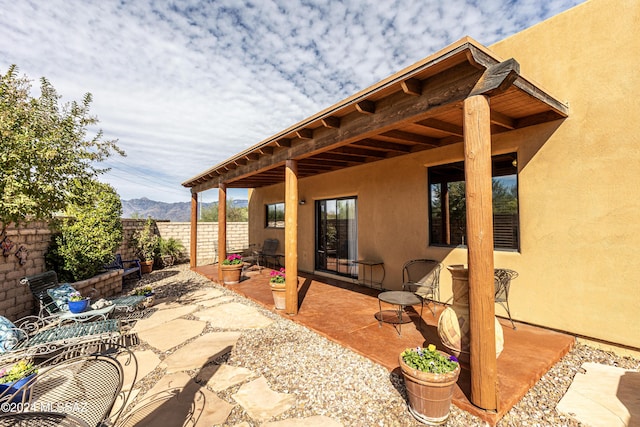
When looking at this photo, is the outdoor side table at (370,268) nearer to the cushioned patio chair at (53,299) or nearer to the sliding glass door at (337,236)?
the sliding glass door at (337,236)

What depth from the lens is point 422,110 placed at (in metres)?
2.79

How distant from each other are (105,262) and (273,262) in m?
5.01

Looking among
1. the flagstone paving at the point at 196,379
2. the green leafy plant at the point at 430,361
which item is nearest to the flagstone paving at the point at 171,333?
the flagstone paving at the point at 196,379

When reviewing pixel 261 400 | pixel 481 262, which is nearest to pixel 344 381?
pixel 261 400

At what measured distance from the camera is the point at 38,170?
10.9ft

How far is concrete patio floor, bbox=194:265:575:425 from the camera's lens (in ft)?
8.30

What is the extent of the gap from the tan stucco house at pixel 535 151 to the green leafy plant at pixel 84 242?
439 cm

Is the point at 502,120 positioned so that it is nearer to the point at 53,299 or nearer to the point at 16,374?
the point at 16,374

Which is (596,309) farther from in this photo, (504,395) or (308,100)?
(308,100)

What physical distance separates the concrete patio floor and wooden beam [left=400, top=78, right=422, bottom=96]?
2.89 m

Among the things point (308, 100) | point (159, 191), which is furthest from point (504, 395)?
point (159, 191)

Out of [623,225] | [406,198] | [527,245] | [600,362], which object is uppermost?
[406,198]

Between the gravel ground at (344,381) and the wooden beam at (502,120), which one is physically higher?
the wooden beam at (502,120)

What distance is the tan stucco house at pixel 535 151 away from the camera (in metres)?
2.36
